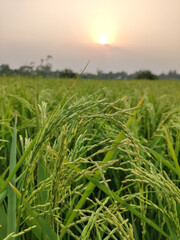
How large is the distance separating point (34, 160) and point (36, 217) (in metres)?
0.15

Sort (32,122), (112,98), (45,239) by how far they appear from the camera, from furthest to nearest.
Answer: (112,98) < (32,122) < (45,239)

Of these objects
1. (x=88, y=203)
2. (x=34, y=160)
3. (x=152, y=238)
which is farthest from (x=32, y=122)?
(x=34, y=160)

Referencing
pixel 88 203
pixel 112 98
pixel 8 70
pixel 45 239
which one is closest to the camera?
pixel 45 239

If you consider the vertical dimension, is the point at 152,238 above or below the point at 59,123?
below

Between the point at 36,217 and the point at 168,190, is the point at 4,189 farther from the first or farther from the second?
the point at 168,190

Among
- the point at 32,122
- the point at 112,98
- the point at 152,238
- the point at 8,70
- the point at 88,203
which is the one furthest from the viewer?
the point at 8,70

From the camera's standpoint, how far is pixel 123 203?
66 cm

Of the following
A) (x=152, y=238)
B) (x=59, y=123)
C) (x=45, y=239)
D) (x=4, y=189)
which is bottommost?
(x=152, y=238)

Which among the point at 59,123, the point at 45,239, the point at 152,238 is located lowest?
the point at 152,238

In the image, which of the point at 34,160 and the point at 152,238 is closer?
the point at 34,160

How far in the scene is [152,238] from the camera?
2.87ft

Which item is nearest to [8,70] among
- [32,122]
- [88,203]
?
[32,122]

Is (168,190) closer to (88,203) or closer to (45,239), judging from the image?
(45,239)

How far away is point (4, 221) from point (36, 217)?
4.4 inches
